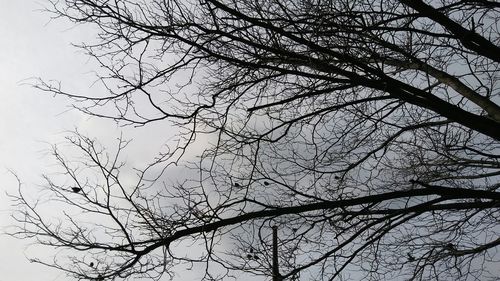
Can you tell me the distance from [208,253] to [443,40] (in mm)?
3013

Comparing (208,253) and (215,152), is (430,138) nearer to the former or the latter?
(215,152)

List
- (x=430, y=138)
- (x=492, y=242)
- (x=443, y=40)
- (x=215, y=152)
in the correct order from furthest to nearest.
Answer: (x=492, y=242) → (x=430, y=138) → (x=443, y=40) → (x=215, y=152)

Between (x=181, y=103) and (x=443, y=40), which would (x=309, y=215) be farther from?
(x=443, y=40)

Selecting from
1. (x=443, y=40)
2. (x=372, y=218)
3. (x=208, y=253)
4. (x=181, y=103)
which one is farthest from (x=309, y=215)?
(x=443, y=40)

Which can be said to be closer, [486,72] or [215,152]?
[215,152]

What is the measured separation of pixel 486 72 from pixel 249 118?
250 cm

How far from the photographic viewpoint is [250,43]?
308cm

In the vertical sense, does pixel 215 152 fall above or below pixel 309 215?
above

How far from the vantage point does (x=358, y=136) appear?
4.19 metres

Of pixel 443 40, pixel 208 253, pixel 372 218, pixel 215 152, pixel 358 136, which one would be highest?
pixel 443 40

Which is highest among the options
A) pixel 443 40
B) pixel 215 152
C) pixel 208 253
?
pixel 443 40

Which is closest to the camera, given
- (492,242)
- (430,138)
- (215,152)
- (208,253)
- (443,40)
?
(208,253)

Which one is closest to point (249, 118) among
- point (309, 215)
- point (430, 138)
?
point (309, 215)

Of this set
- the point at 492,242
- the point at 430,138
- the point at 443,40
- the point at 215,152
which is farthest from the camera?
the point at 492,242
